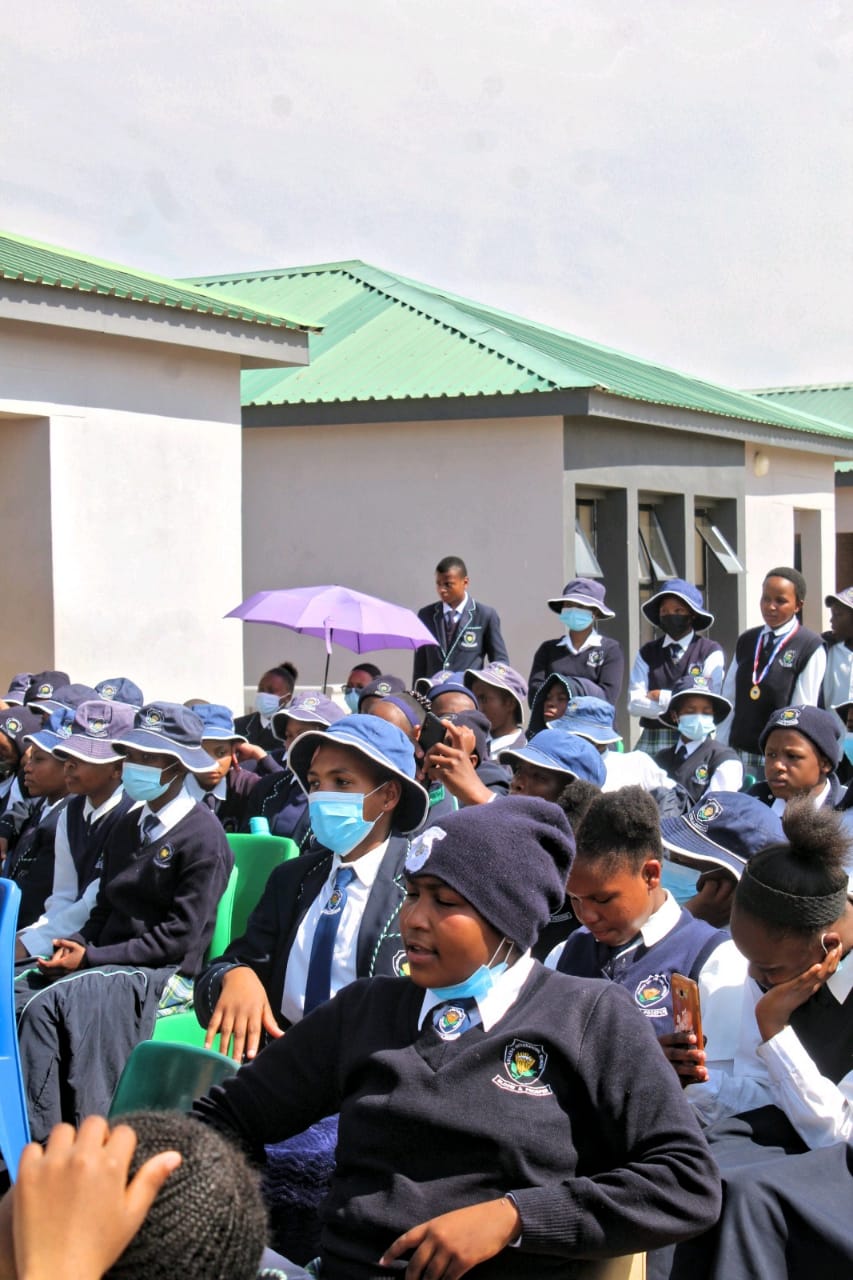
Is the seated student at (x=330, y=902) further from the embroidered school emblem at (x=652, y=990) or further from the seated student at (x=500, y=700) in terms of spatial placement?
the seated student at (x=500, y=700)

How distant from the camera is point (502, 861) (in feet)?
8.55

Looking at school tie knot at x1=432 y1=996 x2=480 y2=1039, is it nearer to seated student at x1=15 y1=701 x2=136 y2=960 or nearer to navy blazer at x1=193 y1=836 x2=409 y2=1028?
navy blazer at x1=193 y1=836 x2=409 y2=1028

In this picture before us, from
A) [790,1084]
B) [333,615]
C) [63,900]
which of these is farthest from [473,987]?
[333,615]

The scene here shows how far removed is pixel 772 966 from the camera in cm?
307

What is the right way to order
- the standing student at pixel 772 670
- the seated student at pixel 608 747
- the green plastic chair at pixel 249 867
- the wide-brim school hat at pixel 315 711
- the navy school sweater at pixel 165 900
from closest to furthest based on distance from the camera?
the navy school sweater at pixel 165 900 → the green plastic chair at pixel 249 867 → the seated student at pixel 608 747 → the wide-brim school hat at pixel 315 711 → the standing student at pixel 772 670

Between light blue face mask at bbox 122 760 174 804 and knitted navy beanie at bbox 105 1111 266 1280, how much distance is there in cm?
365

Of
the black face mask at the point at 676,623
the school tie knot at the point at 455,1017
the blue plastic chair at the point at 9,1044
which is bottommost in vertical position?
the blue plastic chair at the point at 9,1044

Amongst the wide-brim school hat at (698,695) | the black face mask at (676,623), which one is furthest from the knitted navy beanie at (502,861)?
the black face mask at (676,623)

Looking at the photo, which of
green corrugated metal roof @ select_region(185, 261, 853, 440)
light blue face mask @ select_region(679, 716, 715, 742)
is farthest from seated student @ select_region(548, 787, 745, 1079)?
green corrugated metal roof @ select_region(185, 261, 853, 440)

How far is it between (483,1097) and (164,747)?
304cm

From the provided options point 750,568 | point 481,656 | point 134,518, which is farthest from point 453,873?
point 750,568

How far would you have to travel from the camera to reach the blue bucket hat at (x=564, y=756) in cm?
498

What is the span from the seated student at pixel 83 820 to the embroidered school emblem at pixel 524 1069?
3.01 m

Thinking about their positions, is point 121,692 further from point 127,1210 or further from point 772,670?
point 127,1210
